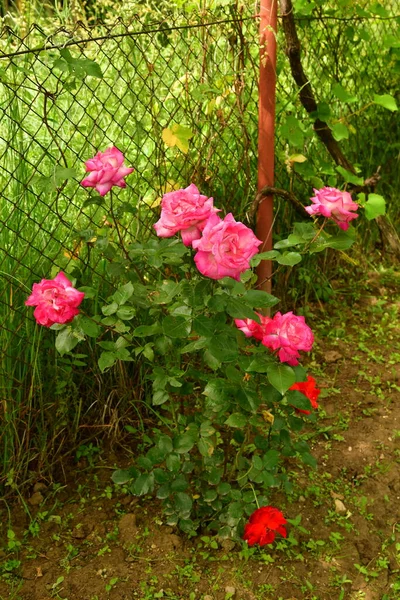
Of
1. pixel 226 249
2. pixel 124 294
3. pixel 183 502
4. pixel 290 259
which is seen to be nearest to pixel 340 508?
pixel 183 502

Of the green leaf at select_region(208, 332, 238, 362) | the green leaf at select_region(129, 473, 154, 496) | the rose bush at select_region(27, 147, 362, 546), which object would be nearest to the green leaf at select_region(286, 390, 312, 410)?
the rose bush at select_region(27, 147, 362, 546)

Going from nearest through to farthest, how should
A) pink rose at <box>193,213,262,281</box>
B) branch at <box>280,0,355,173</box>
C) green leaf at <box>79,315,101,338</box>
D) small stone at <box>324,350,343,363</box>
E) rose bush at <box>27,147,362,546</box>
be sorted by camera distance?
pink rose at <box>193,213,262,281</box>, rose bush at <box>27,147,362,546</box>, green leaf at <box>79,315,101,338</box>, branch at <box>280,0,355,173</box>, small stone at <box>324,350,343,363</box>

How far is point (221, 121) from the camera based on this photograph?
8.97 ft

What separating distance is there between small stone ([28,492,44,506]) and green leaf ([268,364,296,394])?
919mm

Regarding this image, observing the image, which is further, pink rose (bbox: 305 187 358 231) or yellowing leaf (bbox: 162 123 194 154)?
yellowing leaf (bbox: 162 123 194 154)

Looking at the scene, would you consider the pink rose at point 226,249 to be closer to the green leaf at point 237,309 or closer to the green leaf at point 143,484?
the green leaf at point 237,309

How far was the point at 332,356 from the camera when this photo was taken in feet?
10.1

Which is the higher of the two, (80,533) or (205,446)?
(205,446)

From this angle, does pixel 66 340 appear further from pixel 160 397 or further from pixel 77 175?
pixel 77 175

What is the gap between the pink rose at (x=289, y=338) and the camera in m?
1.81

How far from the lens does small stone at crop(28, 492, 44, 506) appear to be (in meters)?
2.26

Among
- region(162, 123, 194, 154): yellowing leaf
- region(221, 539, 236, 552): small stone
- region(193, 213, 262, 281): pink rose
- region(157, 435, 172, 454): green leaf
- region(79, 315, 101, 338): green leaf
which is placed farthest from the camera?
region(162, 123, 194, 154): yellowing leaf

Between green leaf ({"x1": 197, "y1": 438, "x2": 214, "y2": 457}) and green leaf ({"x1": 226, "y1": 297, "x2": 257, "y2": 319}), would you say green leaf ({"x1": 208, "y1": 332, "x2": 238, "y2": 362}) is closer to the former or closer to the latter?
green leaf ({"x1": 226, "y1": 297, "x2": 257, "y2": 319})

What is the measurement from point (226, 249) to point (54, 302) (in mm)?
425
